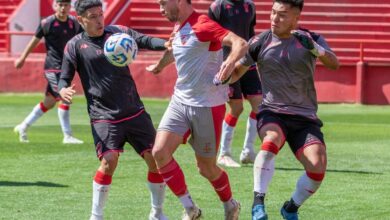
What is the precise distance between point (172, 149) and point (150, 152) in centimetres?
36

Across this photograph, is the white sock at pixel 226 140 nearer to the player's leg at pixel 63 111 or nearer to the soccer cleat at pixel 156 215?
the player's leg at pixel 63 111

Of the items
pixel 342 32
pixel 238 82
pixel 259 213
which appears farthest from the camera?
pixel 342 32

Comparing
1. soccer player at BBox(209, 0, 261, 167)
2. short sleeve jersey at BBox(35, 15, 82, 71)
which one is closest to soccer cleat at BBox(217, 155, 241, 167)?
soccer player at BBox(209, 0, 261, 167)

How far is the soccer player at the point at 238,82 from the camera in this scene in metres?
14.2

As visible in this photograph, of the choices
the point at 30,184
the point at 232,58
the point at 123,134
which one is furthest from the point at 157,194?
the point at 30,184

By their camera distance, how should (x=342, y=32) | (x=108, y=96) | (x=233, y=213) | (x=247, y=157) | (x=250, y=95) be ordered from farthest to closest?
(x=342, y=32)
(x=247, y=157)
(x=250, y=95)
(x=108, y=96)
(x=233, y=213)

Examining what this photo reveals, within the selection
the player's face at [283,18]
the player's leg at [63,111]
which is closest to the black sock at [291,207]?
the player's face at [283,18]

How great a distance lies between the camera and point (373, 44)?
28.5 metres

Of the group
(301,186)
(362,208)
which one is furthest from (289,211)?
(362,208)

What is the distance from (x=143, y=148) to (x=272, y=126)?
1192 millimetres

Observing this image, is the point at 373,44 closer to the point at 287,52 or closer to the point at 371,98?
the point at 371,98

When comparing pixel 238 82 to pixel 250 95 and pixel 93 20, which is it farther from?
pixel 93 20

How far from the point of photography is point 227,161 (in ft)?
A: 47.3

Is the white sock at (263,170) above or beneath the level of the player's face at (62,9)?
above
